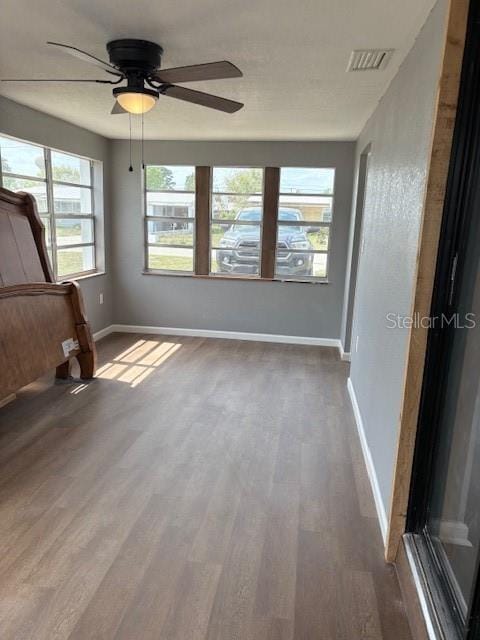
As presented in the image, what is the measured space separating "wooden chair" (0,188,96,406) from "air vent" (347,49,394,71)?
8.79 ft

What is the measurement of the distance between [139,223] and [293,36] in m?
3.81

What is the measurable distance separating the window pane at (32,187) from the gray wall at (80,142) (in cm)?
38

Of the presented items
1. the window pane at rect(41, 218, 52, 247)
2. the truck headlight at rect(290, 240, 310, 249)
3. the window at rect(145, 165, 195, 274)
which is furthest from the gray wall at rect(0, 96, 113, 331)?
the truck headlight at rect(290, 240, 310, 249)

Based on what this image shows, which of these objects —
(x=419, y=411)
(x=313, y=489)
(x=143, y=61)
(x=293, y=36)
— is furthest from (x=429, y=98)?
(x=313, y=489)

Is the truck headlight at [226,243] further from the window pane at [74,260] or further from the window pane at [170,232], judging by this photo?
the window pane at [74,260]

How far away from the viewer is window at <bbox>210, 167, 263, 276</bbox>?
5.50m

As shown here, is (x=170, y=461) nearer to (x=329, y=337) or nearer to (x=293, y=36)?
(x=293, y=36)

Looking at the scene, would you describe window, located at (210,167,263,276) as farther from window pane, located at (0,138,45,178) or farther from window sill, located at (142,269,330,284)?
window pane, located at (0,138,45,178)

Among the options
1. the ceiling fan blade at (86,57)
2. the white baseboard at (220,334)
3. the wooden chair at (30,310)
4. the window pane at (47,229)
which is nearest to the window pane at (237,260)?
the white baseboard at (220,334)

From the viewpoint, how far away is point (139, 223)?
5750mm

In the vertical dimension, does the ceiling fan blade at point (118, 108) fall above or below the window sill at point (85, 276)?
above

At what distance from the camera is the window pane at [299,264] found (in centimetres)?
555

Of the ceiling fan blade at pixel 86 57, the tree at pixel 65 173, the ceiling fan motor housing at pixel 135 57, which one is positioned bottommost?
the tree at pixel 65 173

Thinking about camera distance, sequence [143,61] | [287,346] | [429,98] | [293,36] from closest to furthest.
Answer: [429,98] < [293,36] < [143,61] < [287,346]
